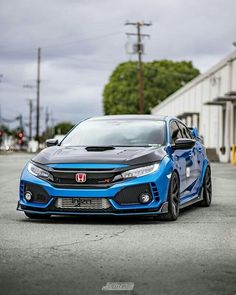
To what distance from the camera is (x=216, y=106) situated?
5797 cm

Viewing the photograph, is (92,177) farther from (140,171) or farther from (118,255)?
(118,255)

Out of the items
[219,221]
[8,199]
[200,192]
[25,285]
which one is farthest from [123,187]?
[8,199]

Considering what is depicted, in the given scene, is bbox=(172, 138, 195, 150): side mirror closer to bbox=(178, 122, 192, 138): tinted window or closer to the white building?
bbox=(178, 122, 192, 138): tinted window

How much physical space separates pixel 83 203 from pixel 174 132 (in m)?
2.47

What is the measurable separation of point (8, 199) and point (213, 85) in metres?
43.8

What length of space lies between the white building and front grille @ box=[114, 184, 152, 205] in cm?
3504

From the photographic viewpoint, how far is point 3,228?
10.3m

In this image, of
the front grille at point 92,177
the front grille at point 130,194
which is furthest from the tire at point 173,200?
the front grille at point 92,177

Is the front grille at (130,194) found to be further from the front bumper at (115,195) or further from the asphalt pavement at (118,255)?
the asphalt pavement at (118,255)

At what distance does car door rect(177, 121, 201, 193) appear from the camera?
12461mm

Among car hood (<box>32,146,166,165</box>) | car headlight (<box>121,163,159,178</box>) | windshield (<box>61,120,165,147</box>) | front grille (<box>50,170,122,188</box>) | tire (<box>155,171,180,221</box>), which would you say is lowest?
tire (<box>155,171,180,221</box>)

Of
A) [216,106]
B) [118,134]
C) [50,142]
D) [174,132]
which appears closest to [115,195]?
[118,134]

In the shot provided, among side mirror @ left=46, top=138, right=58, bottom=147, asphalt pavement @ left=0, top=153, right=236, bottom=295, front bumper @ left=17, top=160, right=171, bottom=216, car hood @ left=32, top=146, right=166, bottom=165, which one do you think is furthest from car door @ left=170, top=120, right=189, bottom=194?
side mirror @ left=46, top=138, right=58, bottom=147

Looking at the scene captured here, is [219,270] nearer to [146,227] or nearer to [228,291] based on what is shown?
Result: [228,291]
